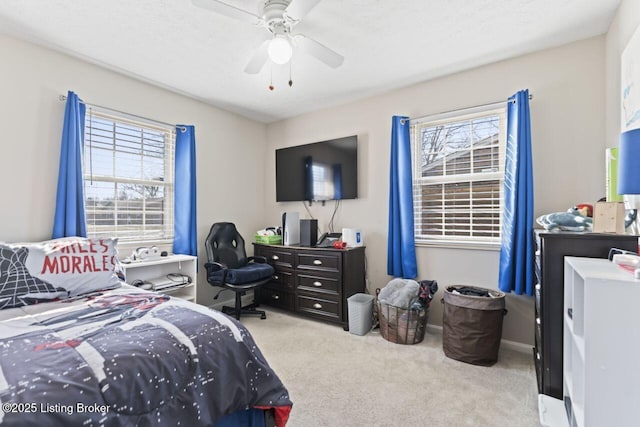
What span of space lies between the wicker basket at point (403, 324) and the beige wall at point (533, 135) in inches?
16.3

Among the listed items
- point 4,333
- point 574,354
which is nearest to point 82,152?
point 4,333

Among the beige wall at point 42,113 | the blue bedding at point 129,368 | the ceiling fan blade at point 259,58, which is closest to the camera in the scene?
the blue bedding at point 129,368

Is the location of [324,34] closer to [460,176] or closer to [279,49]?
[279,49]

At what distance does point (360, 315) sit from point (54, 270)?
242cm

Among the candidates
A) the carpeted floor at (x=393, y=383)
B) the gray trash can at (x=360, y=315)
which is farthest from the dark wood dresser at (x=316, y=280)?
the carpeted floor at (x=393, y=383)

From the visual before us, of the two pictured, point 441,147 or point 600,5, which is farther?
point 441,147

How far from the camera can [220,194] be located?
3891 millimetres

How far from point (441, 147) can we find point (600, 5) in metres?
1.47

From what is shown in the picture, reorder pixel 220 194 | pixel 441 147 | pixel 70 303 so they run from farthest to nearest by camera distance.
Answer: pixel 220 194, pixel 441 147, pixel 70 303

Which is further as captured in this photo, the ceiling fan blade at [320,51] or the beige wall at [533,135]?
the beige wall at [533,135]

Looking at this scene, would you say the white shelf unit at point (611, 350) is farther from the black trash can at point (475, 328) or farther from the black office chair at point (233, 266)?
the black office chair at point (233, 266)

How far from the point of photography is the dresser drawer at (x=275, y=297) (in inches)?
141

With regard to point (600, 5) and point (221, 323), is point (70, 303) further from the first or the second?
point (600, 5)

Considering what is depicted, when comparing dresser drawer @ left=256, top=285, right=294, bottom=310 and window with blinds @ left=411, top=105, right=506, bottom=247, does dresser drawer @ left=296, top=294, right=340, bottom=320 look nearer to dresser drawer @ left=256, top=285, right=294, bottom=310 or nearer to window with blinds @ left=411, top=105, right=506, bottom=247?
dresser drawer @ left=256, top=285, right=294, bottom=310
